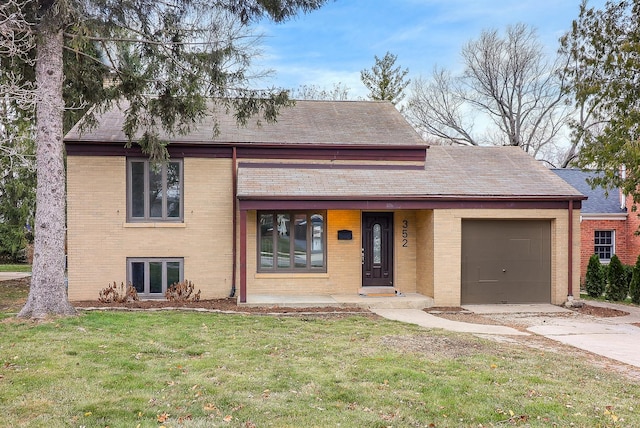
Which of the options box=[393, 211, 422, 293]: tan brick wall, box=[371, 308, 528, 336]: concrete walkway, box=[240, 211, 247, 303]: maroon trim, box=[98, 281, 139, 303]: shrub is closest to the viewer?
box=[371, 308, 528, 336]: concrete walkway

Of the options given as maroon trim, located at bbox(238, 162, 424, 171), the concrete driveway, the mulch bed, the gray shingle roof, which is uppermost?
maroon trim, located at bbox(238, 162, 424, 171)

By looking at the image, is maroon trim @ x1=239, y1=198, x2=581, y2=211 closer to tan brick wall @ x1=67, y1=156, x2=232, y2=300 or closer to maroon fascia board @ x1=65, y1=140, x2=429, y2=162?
tan brick wall @ x1=67, y1=156, x2=232, y2=300

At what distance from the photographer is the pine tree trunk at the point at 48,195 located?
32.3ft

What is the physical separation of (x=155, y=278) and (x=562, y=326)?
9.88m

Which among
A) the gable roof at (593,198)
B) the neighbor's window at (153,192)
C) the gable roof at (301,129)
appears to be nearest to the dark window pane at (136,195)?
the neighbor's window at (153,192)

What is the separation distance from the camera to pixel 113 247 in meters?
13.2

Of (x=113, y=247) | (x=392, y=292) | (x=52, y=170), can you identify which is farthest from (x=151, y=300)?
(x=392, y=292)

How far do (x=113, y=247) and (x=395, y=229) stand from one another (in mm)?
7621

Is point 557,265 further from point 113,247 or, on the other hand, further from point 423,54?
point 423,54

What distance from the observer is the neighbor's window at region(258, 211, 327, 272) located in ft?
45.4

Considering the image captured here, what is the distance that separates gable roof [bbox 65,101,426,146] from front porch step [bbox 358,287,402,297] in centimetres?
409

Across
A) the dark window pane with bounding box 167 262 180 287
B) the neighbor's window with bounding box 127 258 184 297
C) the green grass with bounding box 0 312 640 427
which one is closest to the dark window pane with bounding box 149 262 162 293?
the neighbor's window with bounding box 127 258 184 297

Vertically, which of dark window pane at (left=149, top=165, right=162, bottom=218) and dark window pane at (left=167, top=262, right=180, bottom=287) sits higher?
dark window pane at (left=149, top=165, right=162, bottom=218)

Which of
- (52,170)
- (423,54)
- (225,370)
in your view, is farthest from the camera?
(423,54)
